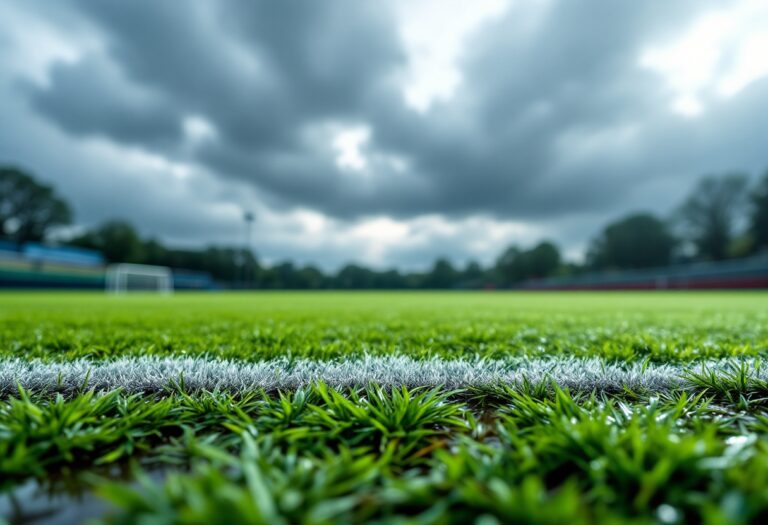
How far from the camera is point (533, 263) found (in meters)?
70.6

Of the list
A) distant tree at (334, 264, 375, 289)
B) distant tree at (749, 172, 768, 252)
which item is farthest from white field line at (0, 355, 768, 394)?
distant tree at (334, 264, 375, 289)

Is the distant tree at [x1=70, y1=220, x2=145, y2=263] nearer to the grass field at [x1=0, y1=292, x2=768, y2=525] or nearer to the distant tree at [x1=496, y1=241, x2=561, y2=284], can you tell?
the grass field at [x1=0, y1=292, x2=768, y2=525]

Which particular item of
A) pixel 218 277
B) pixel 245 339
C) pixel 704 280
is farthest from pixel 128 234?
pixel 704 280

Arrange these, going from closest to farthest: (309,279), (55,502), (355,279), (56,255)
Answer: (55,502)
(56,255)
(309,279)
(355,279)

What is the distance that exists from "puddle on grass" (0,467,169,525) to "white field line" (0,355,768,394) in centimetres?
66

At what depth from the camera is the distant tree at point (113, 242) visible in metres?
57.4

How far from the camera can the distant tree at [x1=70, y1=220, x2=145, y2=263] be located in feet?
188

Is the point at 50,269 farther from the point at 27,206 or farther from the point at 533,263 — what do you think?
the point at 533,263

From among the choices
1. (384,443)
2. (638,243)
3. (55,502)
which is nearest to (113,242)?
(55,502)

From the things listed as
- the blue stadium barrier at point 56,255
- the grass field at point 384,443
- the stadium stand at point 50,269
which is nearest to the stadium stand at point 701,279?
the grass field at point 384,443

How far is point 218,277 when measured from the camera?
73.1 metres

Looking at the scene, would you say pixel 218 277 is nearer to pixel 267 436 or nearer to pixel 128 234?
pixel 128 234

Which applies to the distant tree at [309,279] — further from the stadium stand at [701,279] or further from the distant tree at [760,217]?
the distant tree at [760,217]

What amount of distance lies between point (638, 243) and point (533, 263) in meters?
19.5
